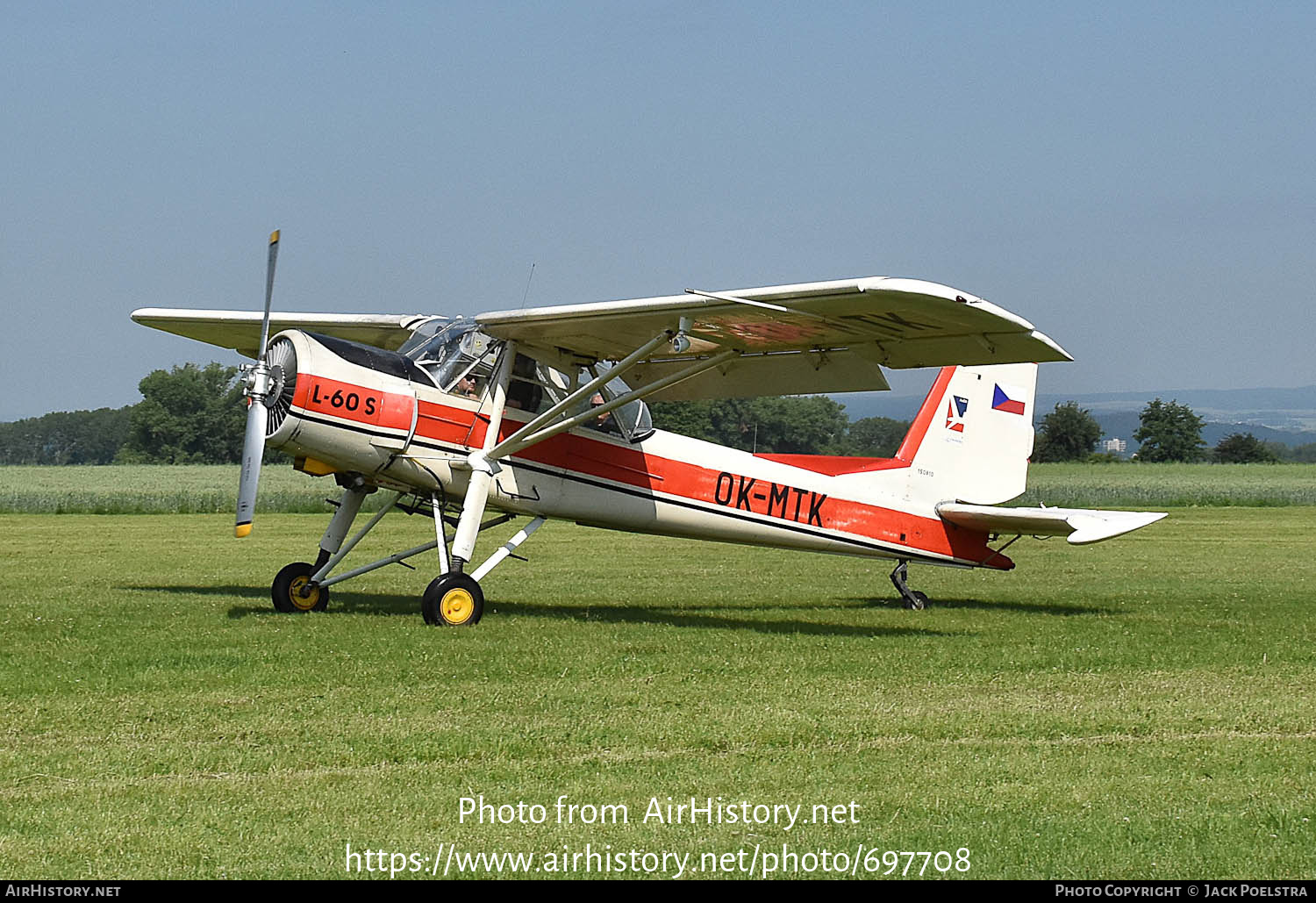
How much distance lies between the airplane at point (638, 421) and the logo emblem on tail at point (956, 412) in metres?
0.03

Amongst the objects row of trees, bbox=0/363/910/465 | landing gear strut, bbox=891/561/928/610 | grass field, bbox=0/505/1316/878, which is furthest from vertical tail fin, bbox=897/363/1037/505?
row of trees, bbox=0/363/910/465

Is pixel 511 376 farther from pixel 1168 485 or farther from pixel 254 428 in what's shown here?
pixel 1168 485

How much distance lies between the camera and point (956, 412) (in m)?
14.6

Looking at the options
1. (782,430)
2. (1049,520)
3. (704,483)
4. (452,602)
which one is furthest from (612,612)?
(782,430)

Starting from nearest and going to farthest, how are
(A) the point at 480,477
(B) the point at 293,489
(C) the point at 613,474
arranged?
1. (A) the point at 480,477
2. (C) the point at 613,474
3. (B) the point at 293,489

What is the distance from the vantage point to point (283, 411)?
1123 centimetres

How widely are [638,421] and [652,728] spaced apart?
626 cm

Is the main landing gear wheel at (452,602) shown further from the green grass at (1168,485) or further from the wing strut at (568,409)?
the green grass at (1168,485)

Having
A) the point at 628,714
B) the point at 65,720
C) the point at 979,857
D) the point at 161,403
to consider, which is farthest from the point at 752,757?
the point at 161,403

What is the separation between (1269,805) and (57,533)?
82.7 feet

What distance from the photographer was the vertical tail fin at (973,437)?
1431 centimetres

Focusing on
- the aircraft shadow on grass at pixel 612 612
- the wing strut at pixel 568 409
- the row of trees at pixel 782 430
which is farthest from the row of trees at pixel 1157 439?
the wing strut at pixel 568 409

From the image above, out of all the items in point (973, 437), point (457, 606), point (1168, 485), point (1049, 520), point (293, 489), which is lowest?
point (293, 489)
